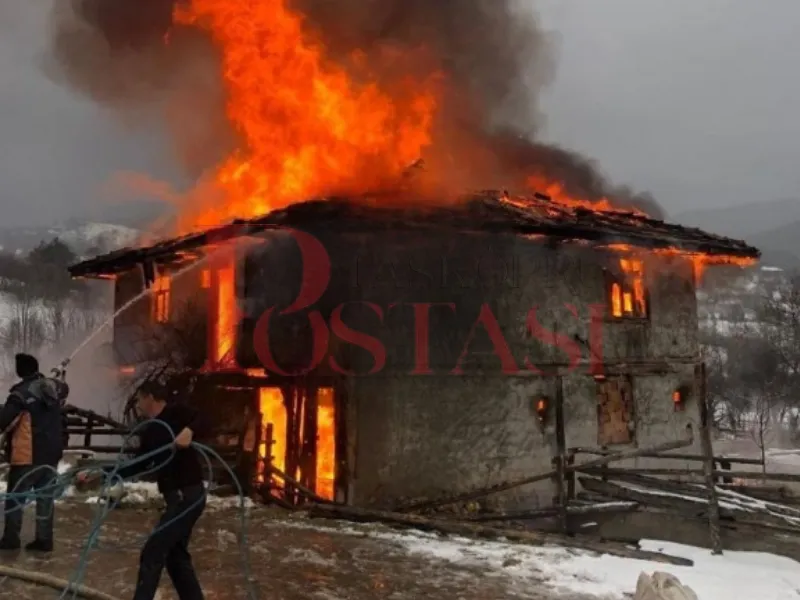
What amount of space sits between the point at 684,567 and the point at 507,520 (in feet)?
15.8

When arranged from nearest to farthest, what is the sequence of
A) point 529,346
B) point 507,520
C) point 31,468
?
point 31,468
point 507,520
point 529,346

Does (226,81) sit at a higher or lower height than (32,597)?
higher

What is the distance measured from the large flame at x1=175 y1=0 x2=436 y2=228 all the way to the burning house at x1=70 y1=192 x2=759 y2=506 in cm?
313

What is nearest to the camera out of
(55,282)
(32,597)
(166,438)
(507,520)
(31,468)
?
(166,438)

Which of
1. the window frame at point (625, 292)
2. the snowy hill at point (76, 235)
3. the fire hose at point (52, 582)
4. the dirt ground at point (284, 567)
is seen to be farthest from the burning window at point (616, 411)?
the snowy hill at point (76, 235)

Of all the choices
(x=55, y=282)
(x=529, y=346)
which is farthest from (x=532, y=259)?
(x=55, y=282)

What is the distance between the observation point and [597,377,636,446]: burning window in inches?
618

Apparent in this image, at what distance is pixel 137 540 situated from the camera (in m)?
9.53

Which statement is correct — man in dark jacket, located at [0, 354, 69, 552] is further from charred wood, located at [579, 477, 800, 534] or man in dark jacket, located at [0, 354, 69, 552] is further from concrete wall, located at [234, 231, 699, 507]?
charred wood, located at [579, 477, 800, 534]

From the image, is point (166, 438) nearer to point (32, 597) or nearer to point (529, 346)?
point (32, 597)

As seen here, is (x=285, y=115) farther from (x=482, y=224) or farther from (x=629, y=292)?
(x=629, y=292)

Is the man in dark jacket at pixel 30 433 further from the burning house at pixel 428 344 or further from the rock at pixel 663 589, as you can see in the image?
the rock at pixel 663 589

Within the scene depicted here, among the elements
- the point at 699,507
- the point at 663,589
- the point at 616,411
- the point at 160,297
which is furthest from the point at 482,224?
the point at 160,297

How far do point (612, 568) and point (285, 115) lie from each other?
1464 cm
